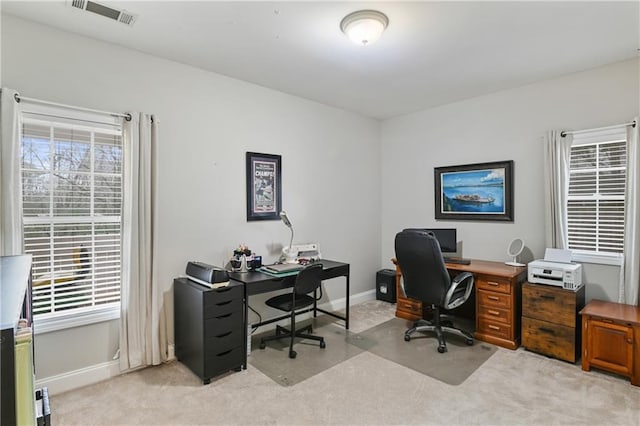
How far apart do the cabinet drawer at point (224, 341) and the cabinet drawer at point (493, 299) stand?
2.38 metres

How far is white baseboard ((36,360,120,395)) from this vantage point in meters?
2.39

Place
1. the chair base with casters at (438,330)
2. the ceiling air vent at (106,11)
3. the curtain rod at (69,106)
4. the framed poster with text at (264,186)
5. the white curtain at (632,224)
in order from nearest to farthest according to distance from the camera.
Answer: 1. the ceiling air vent at (106,11)
2. the curtain rod at (69,106)
3. the white curtain at (632,224)
4. the chair base with casters at (438,330)
5. the framed poster with text at (264,186)

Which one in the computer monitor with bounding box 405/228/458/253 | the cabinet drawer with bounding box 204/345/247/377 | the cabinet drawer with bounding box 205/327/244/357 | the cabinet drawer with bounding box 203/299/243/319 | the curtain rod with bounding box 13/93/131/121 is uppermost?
the curtain rod with bounding box 13/93/131/121

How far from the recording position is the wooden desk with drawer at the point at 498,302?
3180 millimetres

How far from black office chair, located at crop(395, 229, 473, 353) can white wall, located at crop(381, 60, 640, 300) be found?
0.99 metres

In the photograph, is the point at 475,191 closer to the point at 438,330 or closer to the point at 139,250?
the point at 438,330

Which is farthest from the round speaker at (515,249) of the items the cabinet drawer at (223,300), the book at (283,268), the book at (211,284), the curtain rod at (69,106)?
the curtain rod at (69,106)

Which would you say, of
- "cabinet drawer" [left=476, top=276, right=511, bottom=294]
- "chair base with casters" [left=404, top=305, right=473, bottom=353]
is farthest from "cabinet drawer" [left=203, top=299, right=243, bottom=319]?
"cabinet drawer" [left=476, top=276, right=511, bottom=294]

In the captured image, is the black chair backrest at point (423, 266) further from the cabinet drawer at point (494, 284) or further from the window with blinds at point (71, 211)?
the window with blinds at point (71, 211)

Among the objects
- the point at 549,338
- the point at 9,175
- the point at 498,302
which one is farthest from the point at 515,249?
the point at 9,175

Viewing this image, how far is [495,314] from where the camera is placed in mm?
3273

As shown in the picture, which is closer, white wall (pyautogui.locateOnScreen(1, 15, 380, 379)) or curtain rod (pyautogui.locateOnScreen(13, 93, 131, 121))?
curtain rod (pyautogui.locateOnScreen(13, 93, 131, 121))

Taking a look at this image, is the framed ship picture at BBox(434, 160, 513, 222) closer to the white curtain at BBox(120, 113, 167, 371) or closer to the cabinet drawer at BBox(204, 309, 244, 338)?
the cabinet drawer at BBox(204, 309, 244, 338)

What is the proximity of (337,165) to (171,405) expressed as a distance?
3.18 metres
